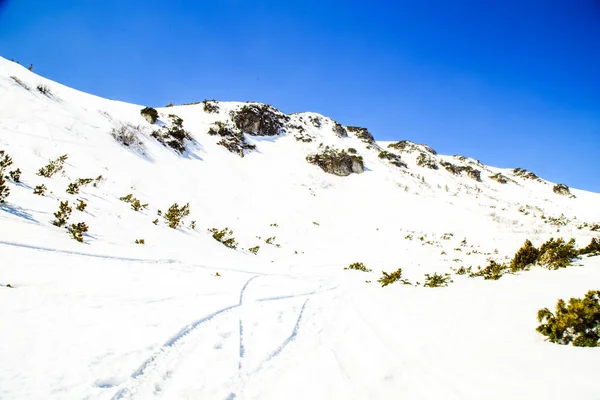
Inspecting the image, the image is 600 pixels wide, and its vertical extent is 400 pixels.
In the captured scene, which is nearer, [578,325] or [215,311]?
[578,325]

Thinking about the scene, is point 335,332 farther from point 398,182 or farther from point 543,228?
point 398,182

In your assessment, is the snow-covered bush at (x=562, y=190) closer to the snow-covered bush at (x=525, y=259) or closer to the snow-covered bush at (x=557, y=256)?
the snow-covered bush at (x=557, y=256)

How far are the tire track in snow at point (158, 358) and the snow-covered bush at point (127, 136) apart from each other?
2060 cm

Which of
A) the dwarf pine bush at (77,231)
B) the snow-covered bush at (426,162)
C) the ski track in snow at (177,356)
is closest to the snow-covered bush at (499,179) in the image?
the snow-covered bush at (426,162)

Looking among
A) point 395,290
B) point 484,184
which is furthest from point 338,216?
point 484,184

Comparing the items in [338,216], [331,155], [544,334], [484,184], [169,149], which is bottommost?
[544,334]

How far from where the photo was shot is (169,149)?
25297 mm

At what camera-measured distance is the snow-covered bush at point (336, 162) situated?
36.8 m

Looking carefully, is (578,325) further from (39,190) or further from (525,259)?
(39,190)

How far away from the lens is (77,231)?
6.67 meters

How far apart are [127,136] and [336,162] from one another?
2438cm

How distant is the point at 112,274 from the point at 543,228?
28562mm

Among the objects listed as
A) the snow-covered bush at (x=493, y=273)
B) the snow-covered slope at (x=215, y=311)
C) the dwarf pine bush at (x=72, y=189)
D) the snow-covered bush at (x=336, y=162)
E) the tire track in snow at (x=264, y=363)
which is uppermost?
the snow-covered bush at (x=336, y=162)

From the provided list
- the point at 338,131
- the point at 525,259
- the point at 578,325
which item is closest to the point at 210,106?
the point at 338,131
